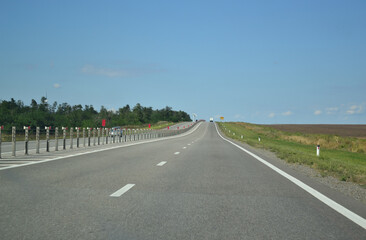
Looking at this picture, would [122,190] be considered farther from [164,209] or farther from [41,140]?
[41,140]

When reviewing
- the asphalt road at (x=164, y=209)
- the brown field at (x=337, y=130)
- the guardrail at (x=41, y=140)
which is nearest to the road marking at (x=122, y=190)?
the asphalt road at (x=164, y=209)

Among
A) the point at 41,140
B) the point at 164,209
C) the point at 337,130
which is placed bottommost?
the point at 164,209

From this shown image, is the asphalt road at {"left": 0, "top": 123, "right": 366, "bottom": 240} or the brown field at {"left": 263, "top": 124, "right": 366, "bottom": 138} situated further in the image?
the brown field at {"left": 263, "top": 124, "right": 366, "bottom": 138}

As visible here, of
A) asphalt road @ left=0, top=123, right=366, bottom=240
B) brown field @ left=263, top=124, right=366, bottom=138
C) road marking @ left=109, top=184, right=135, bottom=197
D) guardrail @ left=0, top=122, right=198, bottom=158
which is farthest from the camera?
brown field @ left=263, top=124, right=366, bottom=138

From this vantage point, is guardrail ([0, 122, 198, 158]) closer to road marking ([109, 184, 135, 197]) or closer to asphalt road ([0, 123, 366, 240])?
asphalt road ([0, 123, 366, 240])

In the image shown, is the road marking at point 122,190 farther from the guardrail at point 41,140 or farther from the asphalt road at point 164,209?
the guardrail at point 41,140

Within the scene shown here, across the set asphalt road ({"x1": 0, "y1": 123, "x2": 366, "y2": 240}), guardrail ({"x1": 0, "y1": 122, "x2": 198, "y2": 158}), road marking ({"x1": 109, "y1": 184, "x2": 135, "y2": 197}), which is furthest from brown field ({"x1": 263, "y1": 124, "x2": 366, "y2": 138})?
road marking ({"x1": 109, "y1": 184, "x2": 135, "y2": 197})

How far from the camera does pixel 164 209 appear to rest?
6715 mm

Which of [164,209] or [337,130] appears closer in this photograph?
[164,209]

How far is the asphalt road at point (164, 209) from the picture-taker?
17.4ft

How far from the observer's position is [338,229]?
5.65 m

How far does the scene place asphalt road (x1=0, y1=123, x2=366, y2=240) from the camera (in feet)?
17.4

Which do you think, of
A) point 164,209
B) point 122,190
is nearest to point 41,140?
point 122,190

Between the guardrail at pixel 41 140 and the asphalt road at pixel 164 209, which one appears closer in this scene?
the asphalt road at pixel 164 209
